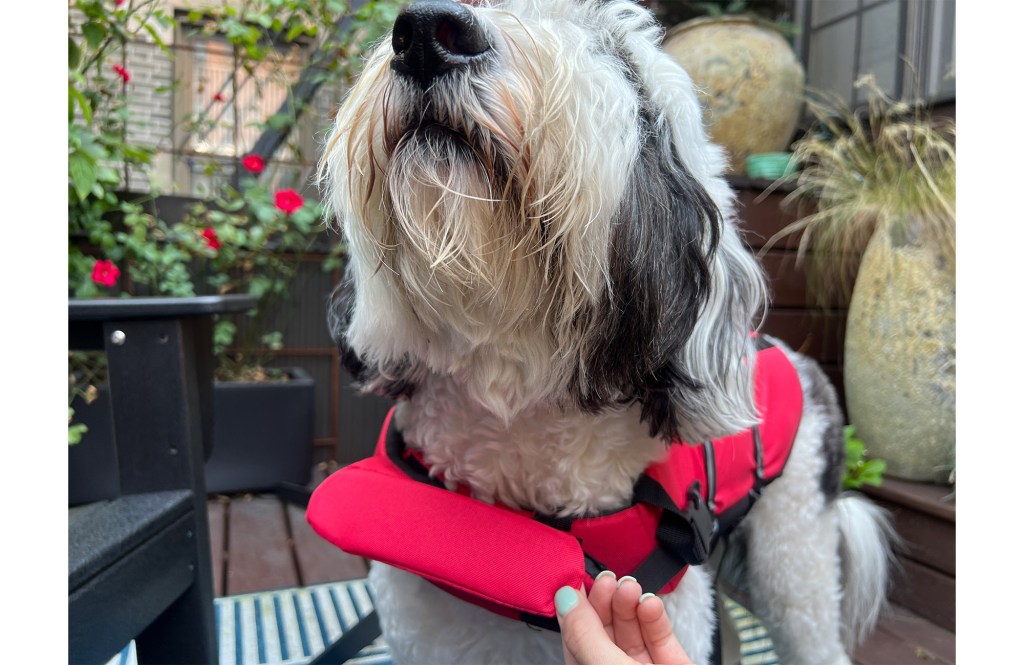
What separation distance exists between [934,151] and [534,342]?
1.76 metres

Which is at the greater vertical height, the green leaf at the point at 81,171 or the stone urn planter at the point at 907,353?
the green leaf at the point at 81,171

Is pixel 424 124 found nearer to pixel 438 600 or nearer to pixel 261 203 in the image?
pixel 438 600

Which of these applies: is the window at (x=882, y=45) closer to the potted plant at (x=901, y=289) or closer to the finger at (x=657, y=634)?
the potted plant at (x=901, y=289)

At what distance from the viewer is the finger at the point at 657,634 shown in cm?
59

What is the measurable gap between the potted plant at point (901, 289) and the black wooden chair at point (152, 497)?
178cm

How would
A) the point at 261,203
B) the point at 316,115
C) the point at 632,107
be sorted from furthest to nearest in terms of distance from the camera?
1. the point at 316,115
2. the point at 261,203
3. the point at 632,107

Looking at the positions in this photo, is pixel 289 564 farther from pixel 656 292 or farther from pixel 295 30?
pixel 295 30

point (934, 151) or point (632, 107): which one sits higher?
point (934, 151)

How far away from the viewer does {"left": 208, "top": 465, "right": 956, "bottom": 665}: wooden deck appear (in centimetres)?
159

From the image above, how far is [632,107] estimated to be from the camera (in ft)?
2.38

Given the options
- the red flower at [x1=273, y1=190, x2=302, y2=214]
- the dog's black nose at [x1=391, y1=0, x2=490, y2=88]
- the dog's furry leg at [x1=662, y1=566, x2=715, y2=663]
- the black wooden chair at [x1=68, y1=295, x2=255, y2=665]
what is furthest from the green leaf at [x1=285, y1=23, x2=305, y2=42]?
the dog's furry leg at [x1=662, y1=566, x2=715, y2=663]

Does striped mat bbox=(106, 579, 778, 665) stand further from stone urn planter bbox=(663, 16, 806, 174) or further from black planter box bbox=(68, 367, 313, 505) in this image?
stone urn planter bbox=(663, 16, 806, 174)

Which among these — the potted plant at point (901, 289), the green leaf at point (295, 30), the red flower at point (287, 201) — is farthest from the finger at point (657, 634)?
the green leaf at point (295, 30)

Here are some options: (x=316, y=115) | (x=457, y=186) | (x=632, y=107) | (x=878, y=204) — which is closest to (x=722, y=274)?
(x=632, y=107)
